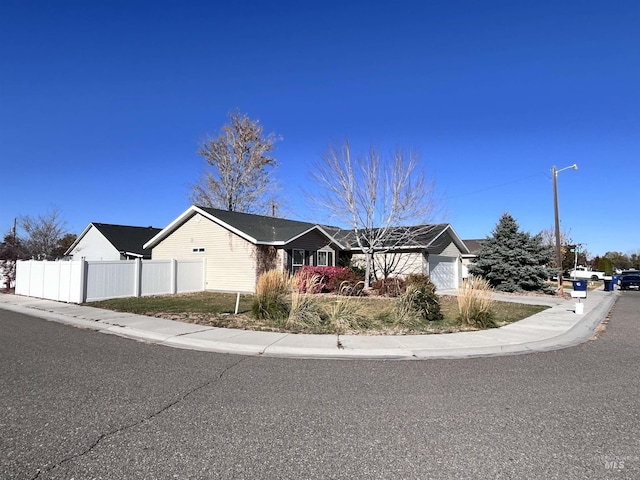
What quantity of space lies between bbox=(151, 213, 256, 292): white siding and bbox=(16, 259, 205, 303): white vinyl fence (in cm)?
82

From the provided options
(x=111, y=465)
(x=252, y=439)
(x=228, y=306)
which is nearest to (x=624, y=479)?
(x=252, y=439)

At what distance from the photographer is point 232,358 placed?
7.75 m

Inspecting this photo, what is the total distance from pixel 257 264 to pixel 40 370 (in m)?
15.6

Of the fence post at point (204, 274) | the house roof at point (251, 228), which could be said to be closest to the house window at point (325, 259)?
the house roof at point (251, 228)

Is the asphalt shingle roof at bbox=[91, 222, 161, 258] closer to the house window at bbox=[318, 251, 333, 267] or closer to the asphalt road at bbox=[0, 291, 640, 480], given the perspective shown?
the house window at bbox=[318, 251, 333, 267]

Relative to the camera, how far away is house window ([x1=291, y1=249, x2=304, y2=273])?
938 inches

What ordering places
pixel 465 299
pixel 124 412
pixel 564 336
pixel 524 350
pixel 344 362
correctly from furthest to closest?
pixel 465 299, pixel 564 336, pixel 524 350, pixel 344 362, pixel 124 412

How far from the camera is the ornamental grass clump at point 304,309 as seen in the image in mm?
11117

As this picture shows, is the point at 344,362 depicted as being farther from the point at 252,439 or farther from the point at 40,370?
the point at 40,370

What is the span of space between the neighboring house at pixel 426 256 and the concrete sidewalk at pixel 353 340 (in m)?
12.6

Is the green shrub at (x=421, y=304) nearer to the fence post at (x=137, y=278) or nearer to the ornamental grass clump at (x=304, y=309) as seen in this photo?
the ornamental grass clump at (x=304, y=309)

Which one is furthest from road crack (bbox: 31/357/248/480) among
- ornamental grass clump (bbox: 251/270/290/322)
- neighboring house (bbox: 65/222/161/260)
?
neighboring house (bbox: 65/222/161/260)

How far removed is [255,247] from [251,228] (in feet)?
6.73

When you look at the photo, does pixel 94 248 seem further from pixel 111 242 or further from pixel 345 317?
pixel 345 317
